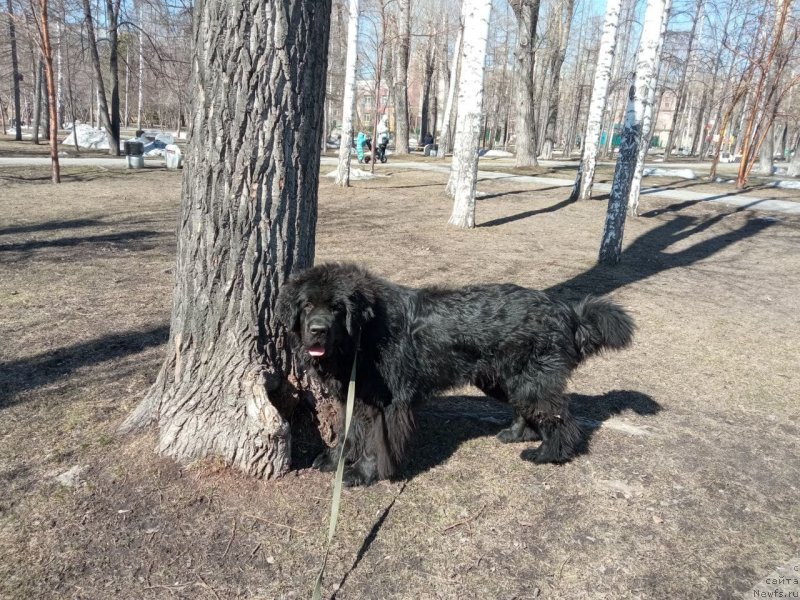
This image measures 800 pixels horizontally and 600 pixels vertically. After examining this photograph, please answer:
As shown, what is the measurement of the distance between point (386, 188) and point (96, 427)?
16.0 m

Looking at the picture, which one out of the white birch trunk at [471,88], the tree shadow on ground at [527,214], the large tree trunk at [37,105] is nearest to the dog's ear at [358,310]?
the white birch trunk at [471,88]

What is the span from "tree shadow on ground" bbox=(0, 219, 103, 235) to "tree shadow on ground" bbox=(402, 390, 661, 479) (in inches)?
332

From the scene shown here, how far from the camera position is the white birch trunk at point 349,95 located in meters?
16.4

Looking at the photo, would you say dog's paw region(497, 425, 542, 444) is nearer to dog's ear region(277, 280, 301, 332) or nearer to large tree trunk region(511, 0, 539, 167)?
dog's ear region(277, 280, 301, 332)

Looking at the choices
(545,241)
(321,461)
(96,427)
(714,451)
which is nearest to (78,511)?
(96,427)

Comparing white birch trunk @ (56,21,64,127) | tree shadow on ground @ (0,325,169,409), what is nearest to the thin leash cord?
tree shadow on ground @ (0,325,169,409)

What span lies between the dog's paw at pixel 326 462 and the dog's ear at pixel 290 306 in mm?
879

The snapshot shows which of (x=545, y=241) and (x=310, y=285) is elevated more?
(x=310, y=285)

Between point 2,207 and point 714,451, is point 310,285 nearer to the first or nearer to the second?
point 714,451

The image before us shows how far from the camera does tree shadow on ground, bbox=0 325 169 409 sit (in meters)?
4.13

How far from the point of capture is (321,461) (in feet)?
11.5

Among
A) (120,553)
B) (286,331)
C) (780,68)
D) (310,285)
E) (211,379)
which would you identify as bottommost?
(120,553)

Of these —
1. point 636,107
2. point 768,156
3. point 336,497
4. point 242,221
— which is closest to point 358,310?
point 242,221

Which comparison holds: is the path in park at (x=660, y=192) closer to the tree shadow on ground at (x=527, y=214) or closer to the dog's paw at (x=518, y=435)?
the tree shadow on ground at (x=527, y=214)
